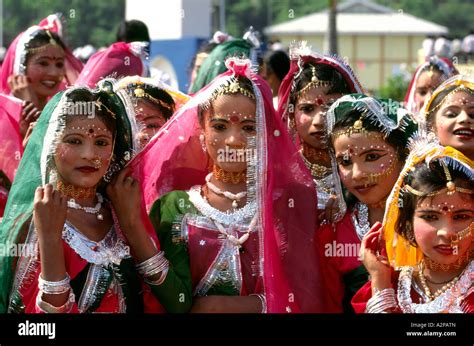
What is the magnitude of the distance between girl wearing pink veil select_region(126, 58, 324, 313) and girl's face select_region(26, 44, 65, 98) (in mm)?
1988

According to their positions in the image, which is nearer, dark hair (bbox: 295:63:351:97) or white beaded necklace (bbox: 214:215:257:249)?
white beaded necklace (bbox: 214:215:257:249)

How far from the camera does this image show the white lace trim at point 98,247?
3.62m

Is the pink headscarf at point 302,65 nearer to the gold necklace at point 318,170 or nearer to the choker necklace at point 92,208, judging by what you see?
the gold necklace at point 318,170

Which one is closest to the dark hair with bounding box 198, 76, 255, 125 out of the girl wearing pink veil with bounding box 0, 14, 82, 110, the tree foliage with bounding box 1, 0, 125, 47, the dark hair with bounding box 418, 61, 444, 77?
the girl wearing pink veil with bounding box 0, 14, 82, 110

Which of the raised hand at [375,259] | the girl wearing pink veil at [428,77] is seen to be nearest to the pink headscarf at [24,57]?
the girl wearing pink veil at [428,77]

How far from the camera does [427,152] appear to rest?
3609 mm

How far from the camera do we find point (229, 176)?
3.92 meters

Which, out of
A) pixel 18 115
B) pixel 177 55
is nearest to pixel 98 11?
pixel 177 55

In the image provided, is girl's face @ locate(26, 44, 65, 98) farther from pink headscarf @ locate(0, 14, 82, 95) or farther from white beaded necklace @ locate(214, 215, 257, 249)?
white beaded necklace @ locate(214, 215, 257, 249)

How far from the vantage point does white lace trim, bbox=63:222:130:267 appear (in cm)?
362

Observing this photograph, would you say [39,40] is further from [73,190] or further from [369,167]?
[369,167]

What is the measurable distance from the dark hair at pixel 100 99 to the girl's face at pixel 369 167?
0.83 metres

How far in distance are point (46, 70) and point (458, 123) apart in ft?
7.97

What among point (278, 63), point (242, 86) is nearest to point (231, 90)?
point (242, 86)
